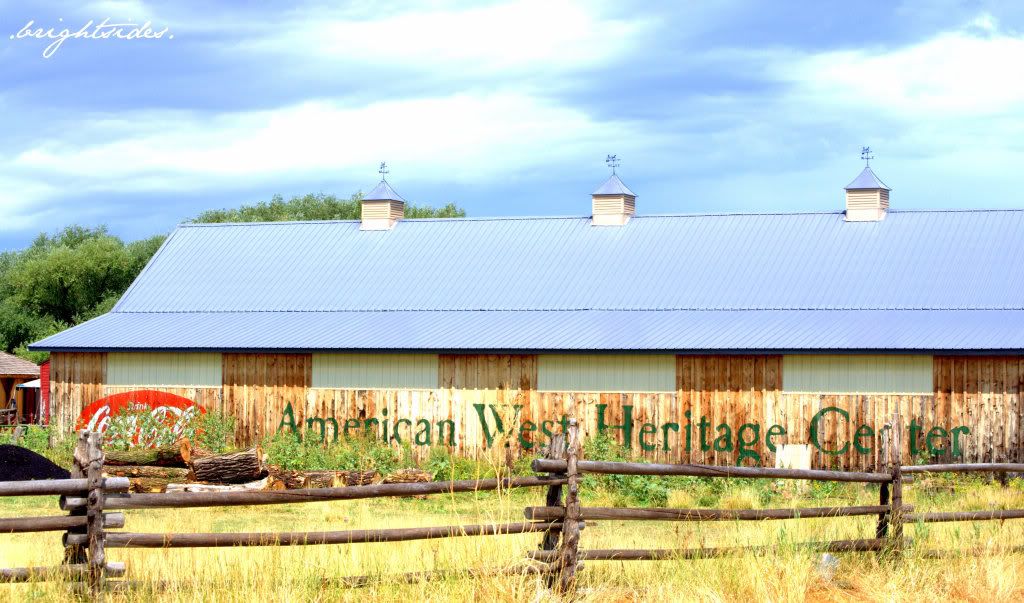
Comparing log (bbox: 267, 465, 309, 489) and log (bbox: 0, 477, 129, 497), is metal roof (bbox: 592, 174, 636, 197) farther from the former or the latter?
log (bbox: 0, 477, 129, 497)

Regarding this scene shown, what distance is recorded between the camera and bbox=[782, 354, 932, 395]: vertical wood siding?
26.4 meters

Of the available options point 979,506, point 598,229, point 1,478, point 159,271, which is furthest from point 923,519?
point 159,271

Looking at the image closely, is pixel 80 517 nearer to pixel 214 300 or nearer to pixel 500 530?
pixel 500 530

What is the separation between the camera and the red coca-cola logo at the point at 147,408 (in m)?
30.0

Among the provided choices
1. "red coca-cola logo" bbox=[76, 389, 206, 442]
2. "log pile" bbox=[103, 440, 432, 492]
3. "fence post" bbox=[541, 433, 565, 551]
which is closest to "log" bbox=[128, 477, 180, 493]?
"log pile" bbox=[103, 440, 432, 492]

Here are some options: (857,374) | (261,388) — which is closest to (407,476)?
(261,388)

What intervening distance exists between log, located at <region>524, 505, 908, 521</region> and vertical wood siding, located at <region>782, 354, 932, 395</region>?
12292 millimetres

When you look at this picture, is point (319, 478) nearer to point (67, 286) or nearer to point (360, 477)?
point (360, 477)

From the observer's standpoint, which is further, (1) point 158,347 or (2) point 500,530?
(1) point 158,347

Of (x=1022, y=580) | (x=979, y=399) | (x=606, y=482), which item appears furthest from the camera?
(x=979, y=399)

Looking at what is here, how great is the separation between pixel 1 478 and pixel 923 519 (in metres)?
17.0

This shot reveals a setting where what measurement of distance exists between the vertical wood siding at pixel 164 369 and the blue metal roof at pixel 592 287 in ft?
1.28

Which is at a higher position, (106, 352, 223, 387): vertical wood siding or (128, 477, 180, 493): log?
(106, 352, 223, 387): vertical wood siding

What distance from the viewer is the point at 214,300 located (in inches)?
1309
